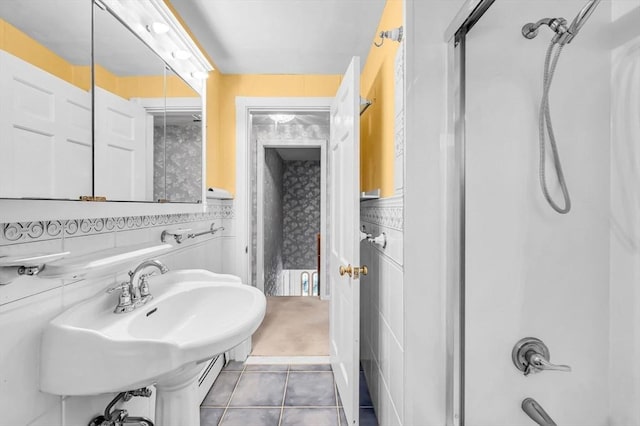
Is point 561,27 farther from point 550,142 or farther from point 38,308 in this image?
point 38,308

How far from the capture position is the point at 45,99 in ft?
2.47

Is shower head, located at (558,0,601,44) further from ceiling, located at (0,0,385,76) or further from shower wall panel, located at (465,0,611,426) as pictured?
ceiling, located at (0,0,385,76)

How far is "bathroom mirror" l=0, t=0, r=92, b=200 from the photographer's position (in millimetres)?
666

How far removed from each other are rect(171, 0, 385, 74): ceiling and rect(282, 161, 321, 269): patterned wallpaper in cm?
325

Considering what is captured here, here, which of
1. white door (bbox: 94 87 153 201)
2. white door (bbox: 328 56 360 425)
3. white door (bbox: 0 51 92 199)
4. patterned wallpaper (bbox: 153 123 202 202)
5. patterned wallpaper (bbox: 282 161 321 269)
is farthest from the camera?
patterned wallpaper (bbox: 282 161 321 269)

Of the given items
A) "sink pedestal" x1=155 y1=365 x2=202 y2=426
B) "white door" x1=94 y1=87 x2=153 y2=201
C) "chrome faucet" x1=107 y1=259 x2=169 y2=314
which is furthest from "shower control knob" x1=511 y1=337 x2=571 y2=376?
"white door" x1=94 y1=87 x2=153 y2=201

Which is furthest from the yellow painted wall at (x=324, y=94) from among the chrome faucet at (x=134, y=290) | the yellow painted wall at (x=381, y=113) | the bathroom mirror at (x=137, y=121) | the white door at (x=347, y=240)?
the chrome faucet at (x=134, y=290)

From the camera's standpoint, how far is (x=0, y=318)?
0.66 metres

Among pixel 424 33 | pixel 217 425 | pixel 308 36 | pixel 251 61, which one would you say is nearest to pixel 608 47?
pixel 424 33

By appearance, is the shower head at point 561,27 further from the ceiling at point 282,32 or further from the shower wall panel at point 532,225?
the ceiling at point 282,32

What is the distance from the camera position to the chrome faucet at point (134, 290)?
989mm

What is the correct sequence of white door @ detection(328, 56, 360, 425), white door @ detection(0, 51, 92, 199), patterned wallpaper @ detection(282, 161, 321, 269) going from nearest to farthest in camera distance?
white door @ detection(0, 51, 92, 199) < white door @ detection(328, 56, 360, 425) < patterned wallpaper @ detection(282, 161, 321, 269)

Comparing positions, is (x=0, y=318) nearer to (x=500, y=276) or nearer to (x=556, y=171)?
(x=500, y=276)

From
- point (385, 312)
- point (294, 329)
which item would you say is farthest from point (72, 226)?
point (294, 329)
